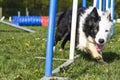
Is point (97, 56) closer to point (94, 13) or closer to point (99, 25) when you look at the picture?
point (99, 25)

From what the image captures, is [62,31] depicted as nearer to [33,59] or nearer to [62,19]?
[62,19]

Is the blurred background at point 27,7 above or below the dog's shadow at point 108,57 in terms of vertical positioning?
below

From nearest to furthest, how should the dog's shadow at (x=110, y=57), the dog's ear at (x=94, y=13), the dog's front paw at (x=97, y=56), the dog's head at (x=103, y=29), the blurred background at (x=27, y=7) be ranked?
the dog's head at (x=103, y=29) → the dog's ear at (x=94, y=13) → the dog's front paw at (x=97, y=56) → the dog's shadow at (x=110, y=57) → the blurred background at (x=27, y=7)

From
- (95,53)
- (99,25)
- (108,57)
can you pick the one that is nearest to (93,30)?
(99,25)

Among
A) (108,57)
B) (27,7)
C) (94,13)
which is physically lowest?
(27,7)

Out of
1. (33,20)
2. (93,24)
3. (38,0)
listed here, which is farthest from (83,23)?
(38,0)

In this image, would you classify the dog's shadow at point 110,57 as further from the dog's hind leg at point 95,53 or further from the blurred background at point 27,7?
the blurred background at point 27,7

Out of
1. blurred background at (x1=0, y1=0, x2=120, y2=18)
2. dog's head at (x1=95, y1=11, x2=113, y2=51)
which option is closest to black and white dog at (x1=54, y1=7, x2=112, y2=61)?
dog's head at (x1=95, y1=11, x2=113, y2=51)

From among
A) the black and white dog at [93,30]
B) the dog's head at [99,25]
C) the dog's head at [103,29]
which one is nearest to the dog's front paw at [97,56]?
the black and white dog at [93,30]

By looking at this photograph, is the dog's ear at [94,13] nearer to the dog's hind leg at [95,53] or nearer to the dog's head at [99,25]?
the dog's head at [99,25]

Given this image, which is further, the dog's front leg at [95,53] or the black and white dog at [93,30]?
the dog's front leg at [95,53]

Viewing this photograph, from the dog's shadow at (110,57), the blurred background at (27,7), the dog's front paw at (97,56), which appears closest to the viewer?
the dog's front paw at (97,56)

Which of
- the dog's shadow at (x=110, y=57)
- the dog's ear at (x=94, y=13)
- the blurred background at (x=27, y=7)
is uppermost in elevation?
the dog's ear at (x=94, y=13)

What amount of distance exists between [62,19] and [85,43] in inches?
60.8
